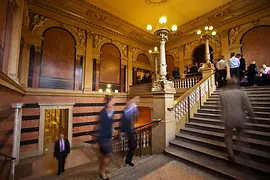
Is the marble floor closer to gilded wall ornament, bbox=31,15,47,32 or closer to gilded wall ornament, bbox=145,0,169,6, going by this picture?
gilded wall ornament, bbox=31,15,47,32

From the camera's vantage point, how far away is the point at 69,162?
5.69m

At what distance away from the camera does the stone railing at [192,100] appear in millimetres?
4395

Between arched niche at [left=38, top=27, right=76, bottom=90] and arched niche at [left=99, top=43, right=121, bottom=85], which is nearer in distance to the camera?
arched niche at [left=38, top=27, right=76, bottom=90]

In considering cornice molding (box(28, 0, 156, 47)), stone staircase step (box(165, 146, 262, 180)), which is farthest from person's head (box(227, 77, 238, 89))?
cornice molding (box(28, 0, 156, 47))

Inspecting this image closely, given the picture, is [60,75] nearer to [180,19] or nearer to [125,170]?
[125,170]

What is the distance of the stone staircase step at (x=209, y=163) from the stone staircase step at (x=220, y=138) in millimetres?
680

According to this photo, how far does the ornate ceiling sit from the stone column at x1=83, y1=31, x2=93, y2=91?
7.22 feet

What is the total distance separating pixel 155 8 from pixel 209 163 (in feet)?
27.9

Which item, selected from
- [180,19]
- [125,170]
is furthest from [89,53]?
[125,170]

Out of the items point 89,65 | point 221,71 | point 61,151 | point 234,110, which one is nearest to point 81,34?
point 89,65

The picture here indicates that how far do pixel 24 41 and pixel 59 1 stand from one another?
Result: 2.95 meters

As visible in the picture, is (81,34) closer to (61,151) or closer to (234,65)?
(61,151)

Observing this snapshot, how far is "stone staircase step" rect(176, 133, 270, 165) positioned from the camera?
2504 millimetres

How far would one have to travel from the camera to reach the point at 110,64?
9867 millimetres
